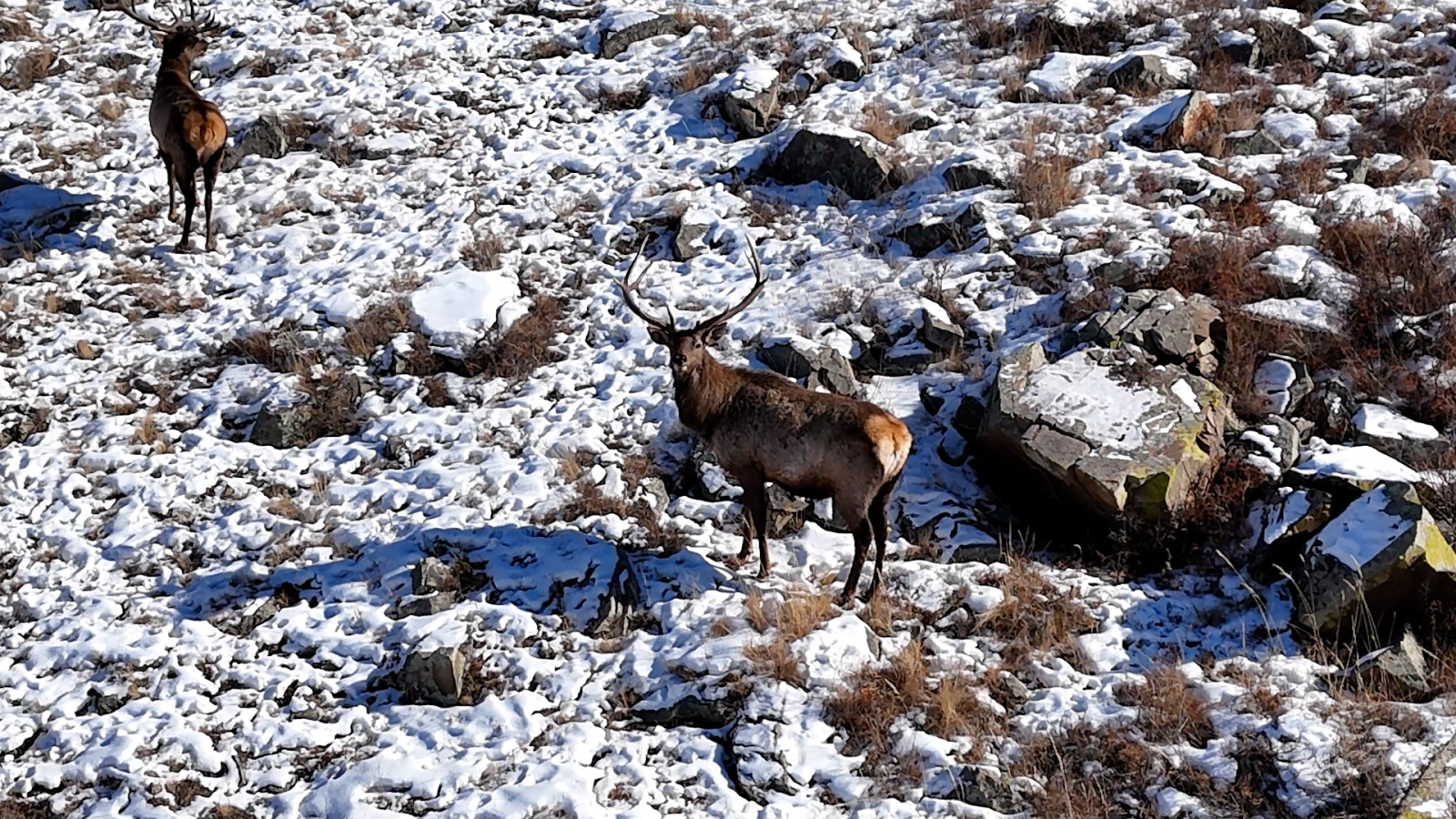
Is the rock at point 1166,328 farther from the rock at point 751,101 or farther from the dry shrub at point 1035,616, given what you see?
the rock at point 751,101

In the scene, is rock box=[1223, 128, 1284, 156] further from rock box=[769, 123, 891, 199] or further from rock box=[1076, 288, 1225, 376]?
rock box=[769, 123, 891, 199]

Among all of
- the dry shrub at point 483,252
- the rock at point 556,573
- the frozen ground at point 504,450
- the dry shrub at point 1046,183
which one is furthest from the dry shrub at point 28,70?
the dry shrub at point 1046,183

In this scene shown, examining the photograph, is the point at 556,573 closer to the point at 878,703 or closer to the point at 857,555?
the point at 857,555

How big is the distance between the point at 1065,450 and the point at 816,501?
1.89m

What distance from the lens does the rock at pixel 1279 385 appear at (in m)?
8.77

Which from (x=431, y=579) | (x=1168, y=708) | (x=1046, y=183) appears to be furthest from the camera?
(x=1046, y=183)

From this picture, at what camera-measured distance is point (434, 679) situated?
693 centimetres

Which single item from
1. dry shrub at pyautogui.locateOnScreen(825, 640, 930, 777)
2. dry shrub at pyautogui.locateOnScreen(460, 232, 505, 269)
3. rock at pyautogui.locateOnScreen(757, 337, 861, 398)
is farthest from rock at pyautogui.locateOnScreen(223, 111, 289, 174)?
dry shrub at pyautogui.locateOnScreen(825, 640, 930, 777)

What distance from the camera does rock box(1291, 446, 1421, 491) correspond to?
7574 millimetres

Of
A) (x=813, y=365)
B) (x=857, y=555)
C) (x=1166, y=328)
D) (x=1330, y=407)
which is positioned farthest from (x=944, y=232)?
(x=857, y=555)

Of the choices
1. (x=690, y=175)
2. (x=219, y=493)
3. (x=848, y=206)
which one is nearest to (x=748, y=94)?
(x=690, y=175)

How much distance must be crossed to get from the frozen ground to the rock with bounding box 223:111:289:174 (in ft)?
0.58

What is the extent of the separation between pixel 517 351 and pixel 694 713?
465 cm

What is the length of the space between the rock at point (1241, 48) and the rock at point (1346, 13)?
1.35 m
